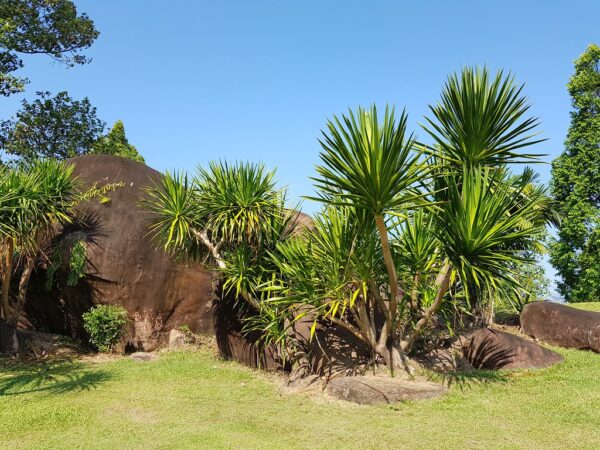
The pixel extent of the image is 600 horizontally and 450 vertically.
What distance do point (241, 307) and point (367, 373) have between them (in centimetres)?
323

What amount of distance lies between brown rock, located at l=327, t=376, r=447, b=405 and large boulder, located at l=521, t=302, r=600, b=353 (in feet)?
16.4

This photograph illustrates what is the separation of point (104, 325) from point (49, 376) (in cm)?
215

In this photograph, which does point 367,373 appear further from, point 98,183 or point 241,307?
point 98,183

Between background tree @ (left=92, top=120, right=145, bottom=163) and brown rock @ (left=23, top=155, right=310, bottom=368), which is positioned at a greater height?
background tree @ (left=92, top=120, right=145, bottom=163)

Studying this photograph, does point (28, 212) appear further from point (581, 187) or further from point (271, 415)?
point (581, 187)

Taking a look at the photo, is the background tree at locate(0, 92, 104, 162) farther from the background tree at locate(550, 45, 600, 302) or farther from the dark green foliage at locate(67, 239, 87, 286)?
the background tree at locate(550, 45, 600, 302)

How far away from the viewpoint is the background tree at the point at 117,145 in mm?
21734

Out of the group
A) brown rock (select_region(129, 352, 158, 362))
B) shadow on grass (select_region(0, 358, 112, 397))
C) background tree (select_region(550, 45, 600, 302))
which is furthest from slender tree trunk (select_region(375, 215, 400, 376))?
background tree (select_region(550, 45, 600, 302))

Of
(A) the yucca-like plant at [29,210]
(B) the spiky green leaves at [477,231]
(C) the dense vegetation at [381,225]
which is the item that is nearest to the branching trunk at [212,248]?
(C) the dense vegetation at [381,225]

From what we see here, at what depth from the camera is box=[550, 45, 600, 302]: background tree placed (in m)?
19.9

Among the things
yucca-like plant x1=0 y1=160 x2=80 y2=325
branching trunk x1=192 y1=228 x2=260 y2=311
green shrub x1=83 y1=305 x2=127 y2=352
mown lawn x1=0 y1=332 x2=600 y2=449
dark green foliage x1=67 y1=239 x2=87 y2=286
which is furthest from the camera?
dark green foliage x1=67 y1=239 x2=87 y2=286

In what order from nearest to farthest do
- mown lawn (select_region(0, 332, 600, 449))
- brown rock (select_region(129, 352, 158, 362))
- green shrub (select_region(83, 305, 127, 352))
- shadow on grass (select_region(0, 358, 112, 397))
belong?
1. mown lawn (select_region(0, 332, 600, 449))
2. shadow on grass (select_region(0, 358, 112, 397))
3. brown rock (select_region(129, 352, 158, 362))
4. green shrub (select_region(83, 305, 127, 352))

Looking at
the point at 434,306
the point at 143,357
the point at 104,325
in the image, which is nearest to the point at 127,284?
the point at 104,325

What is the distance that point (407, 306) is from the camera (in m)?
8.77
